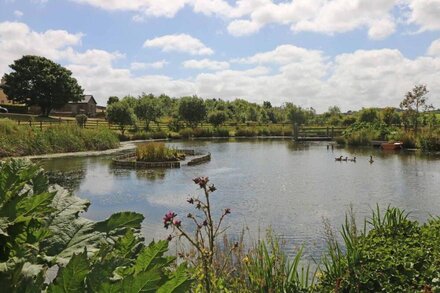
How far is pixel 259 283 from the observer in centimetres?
340

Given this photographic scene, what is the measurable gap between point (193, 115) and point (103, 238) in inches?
2061

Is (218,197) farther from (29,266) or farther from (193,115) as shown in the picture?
(193,115)

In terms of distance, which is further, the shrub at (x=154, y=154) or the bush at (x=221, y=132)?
the bush at (x=221, y=132)

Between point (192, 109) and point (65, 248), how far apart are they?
171 ft

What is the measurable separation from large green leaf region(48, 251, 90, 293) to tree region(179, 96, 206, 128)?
172 feet

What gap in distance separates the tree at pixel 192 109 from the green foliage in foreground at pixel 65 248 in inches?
2044

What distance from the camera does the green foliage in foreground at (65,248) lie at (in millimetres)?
808

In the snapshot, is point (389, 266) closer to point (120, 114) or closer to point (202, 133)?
point (120, 114)

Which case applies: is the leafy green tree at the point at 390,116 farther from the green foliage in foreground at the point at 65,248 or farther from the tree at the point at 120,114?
the green foliage in foreground at the point at 65,248

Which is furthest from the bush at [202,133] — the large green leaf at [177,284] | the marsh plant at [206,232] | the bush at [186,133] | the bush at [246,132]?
the large green leaf at [177,284]

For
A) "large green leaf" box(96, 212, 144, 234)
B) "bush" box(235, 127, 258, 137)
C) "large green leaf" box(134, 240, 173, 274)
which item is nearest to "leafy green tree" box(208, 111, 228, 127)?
"bush" box(235, 127, 258, 137)

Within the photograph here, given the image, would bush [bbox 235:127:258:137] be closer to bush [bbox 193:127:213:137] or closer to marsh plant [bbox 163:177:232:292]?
bush [bbox 193:127:213:137]

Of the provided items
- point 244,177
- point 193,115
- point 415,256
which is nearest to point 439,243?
point 415,256

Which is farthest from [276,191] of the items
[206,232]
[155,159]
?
[206,232]
